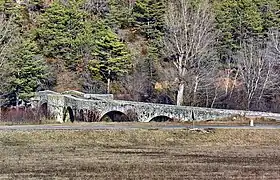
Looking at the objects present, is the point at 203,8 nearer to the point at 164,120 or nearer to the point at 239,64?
the point at 239,64

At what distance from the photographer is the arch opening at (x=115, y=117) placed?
54781 millimetres

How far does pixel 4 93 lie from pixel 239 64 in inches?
1074

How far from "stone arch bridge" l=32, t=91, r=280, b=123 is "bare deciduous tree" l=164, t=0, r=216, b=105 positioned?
10819 millimetres

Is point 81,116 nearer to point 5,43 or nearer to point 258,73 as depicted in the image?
point 5,43

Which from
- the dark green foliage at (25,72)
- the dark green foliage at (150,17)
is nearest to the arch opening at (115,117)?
the dark green foliage at (25,72)

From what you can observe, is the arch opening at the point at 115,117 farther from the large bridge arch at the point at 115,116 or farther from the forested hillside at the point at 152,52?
the forested hillside at the point at 152,52

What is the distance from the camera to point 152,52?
3132 inches

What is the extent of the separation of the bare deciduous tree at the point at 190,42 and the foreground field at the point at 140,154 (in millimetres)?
23500

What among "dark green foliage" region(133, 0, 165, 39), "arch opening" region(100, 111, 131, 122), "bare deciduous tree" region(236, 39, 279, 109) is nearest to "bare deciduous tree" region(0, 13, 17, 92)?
"arch opening" region(100, 111, 131, 122)

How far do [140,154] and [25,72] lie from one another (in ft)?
113

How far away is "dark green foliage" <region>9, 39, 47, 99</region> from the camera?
64562 mm

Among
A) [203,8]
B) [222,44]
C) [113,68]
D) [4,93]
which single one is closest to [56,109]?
[4,93]

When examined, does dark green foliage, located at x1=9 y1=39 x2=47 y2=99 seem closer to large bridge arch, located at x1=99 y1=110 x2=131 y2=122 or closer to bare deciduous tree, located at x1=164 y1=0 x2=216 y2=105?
large bridge arch, located at x1=99 y1=110 x2=131 y2=122

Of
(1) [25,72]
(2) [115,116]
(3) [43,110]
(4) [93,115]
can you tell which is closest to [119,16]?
(1) [25,72]
